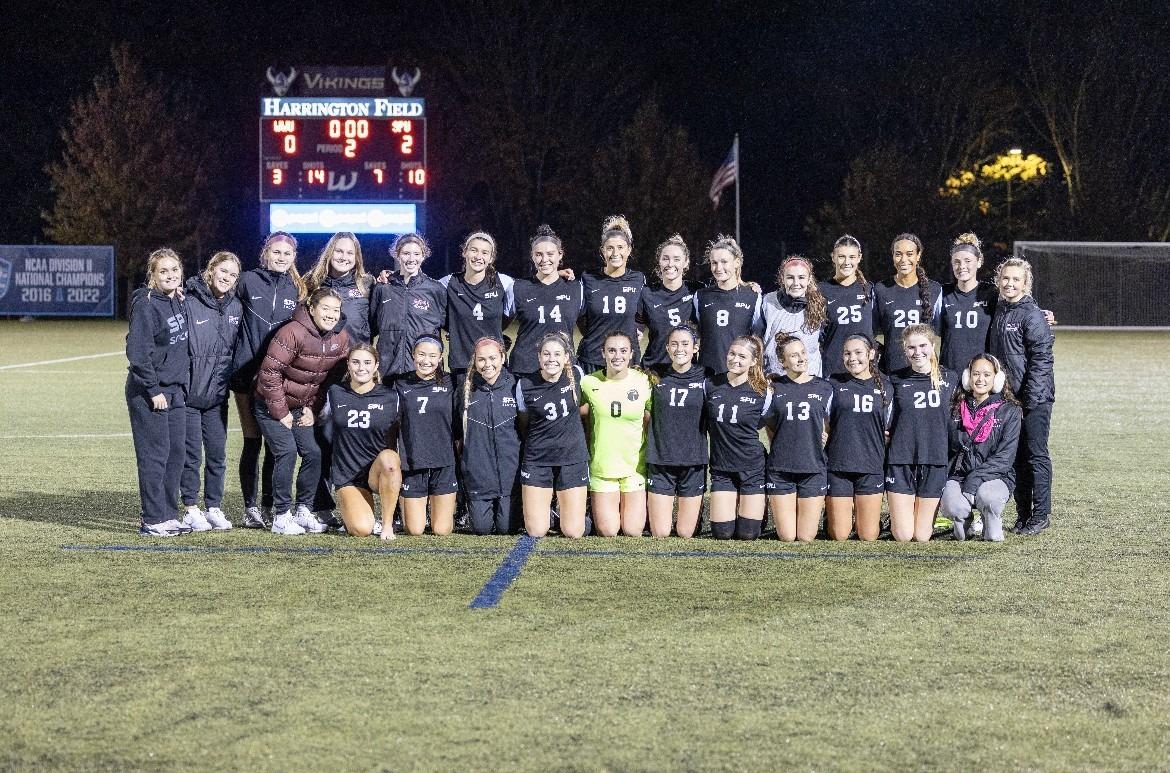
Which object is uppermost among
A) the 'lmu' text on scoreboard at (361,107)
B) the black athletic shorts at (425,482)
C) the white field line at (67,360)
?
the 'lmu' text on scoreboard at (361,107)

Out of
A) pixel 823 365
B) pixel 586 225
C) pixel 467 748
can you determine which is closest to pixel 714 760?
pixel 467 748

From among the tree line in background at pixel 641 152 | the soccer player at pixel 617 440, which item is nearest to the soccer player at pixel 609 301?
the soccer player at pixel 617 440

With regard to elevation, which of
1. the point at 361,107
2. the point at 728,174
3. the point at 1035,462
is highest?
the point at 361,107

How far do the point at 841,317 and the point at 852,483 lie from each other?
1.07 metres

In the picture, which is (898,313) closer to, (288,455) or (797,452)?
(797,452)

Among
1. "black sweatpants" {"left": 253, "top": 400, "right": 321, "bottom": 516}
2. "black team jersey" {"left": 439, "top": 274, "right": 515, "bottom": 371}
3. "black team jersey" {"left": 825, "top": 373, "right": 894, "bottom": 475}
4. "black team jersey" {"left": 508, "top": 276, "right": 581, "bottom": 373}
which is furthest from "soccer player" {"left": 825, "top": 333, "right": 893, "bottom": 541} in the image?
"black sweatpants" {"left": 253, "top": 400, "right": 321, "bottom": 516}

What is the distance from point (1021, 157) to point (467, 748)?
129 feet

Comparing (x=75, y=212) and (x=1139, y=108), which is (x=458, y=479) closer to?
(x=75, y=212)

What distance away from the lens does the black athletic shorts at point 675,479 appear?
7219mm

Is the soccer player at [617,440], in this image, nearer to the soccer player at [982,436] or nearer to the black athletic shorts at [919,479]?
the black athletic shorts at [919,479]

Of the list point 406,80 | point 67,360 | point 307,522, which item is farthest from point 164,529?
point 406,80

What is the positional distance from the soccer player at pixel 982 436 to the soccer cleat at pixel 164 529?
3.81m

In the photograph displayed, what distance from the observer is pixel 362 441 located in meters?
7.26

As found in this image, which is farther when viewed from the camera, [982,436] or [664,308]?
[664,308]
